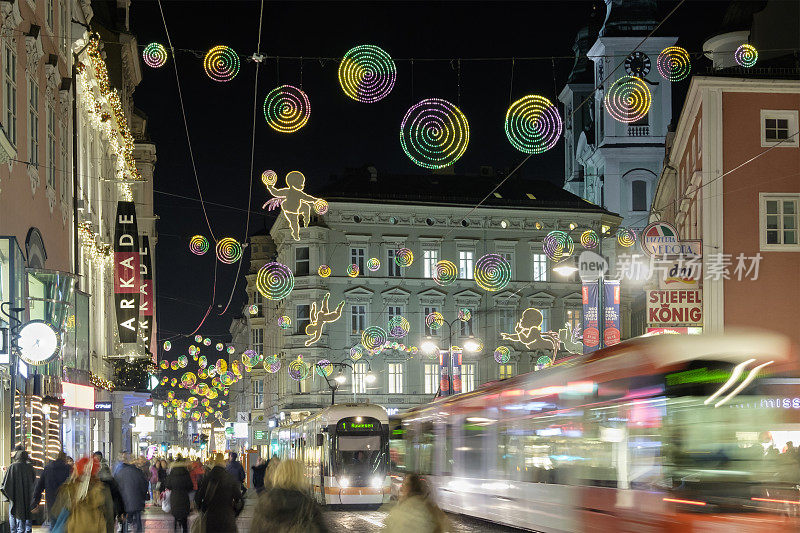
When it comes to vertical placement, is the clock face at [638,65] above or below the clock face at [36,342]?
above

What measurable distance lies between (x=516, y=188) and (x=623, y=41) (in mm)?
15162

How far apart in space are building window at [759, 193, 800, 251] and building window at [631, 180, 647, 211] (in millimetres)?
48071

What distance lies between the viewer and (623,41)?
84938 mm

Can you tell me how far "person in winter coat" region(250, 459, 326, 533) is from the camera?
7820 mm

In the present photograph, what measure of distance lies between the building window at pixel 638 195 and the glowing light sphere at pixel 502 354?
18794mm

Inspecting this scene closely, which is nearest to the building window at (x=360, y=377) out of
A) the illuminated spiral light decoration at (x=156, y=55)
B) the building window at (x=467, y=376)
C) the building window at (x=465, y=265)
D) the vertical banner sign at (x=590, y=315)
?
the building window at (x=467, y=376)

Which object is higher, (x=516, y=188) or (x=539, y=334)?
(x=516, y=188)

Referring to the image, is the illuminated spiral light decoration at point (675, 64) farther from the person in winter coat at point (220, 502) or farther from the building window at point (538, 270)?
the building window at point (538, 270)

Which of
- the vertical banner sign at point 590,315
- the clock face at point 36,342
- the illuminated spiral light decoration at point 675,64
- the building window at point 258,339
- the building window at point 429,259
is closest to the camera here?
the clock face at point 36,342

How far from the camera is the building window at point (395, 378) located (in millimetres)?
71625

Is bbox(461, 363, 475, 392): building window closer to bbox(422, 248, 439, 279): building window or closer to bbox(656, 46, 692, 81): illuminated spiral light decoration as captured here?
bbox(422, 248, 439, 279): building window

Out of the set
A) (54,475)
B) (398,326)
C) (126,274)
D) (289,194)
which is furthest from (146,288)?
(398,326)

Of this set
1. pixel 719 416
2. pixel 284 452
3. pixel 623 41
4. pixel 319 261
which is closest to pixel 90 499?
pixel 719 416

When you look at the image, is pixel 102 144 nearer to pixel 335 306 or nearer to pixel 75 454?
pixel 75 454
